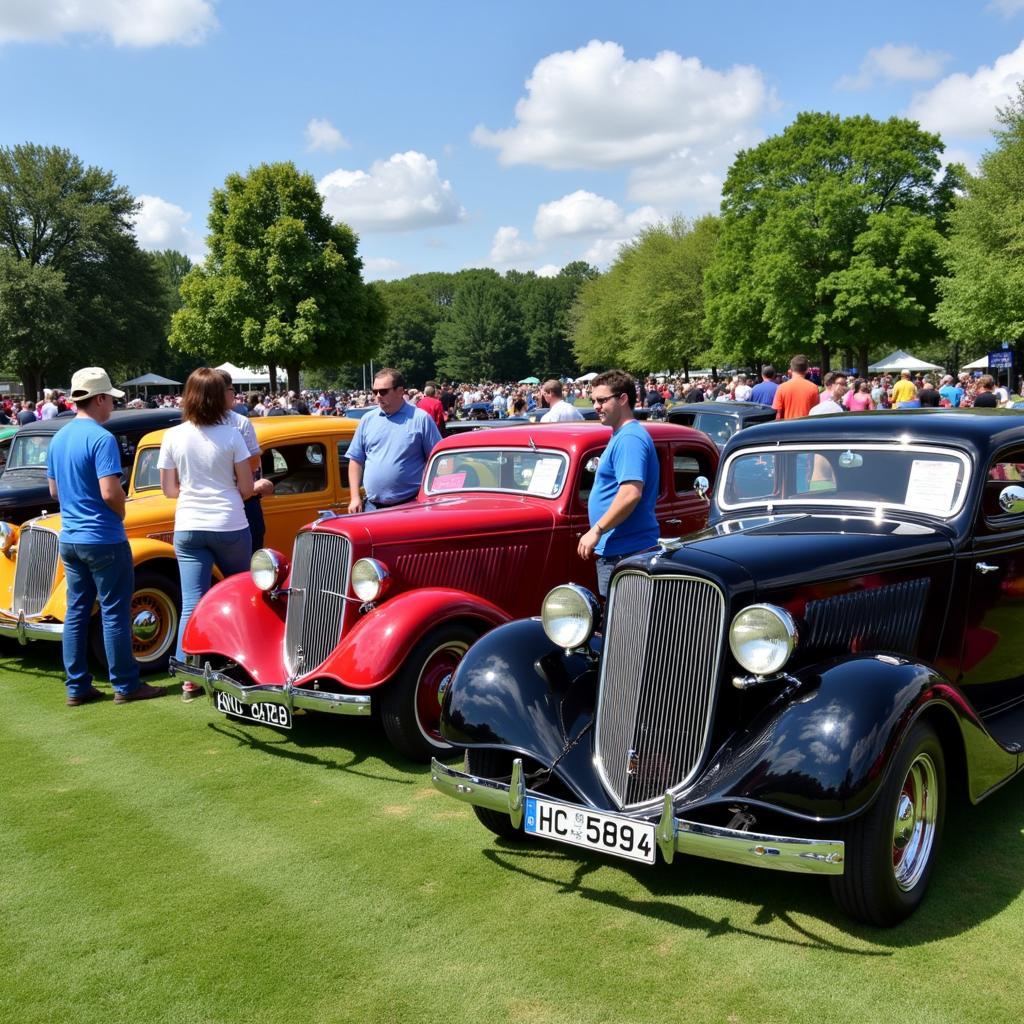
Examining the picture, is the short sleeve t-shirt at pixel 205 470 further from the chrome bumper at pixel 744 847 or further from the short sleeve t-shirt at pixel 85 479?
the chrome bumper at pixel 744 847

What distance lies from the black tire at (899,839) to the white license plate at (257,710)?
3.02 metres

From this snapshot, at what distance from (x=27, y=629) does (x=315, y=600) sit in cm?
290

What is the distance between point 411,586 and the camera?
5.93 m

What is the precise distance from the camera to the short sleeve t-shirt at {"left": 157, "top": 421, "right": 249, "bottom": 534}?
6449 mm

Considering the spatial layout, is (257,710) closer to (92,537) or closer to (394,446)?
(92,537)

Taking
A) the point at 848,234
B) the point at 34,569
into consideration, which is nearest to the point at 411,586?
the point at 34,569

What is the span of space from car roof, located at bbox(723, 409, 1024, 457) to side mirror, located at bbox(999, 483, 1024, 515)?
228 mm

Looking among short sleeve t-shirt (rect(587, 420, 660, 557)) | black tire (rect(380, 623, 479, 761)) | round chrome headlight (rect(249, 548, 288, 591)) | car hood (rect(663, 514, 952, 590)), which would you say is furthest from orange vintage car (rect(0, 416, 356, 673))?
car hood (rect(663, 514, 952, 590))

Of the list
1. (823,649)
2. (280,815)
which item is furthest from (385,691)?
(823,649)

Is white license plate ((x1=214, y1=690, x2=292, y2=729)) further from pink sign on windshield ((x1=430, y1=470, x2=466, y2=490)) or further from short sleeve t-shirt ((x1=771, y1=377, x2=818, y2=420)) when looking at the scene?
short sleeve t-shirt ((x1=771, y1=377, x2=818, y2=420))

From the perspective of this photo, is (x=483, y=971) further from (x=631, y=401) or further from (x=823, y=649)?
(x=631, y=401)

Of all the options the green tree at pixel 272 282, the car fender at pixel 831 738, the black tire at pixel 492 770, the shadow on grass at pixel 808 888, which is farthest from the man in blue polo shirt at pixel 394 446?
the green tree at pixel 272 282

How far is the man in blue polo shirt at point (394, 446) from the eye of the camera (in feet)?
24.3

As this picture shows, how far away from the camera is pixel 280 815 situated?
15.9ft
